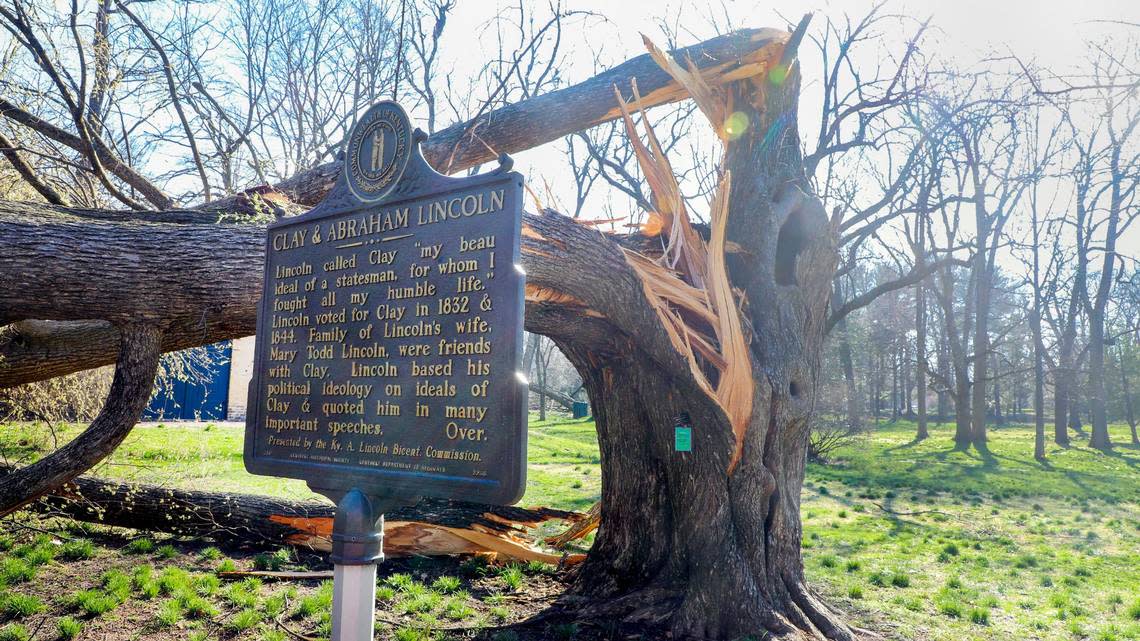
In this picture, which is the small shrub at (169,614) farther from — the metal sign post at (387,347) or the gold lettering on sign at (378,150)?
the gold lettering on sign at (378,150)

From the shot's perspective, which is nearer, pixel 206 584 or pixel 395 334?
pixel 395 334

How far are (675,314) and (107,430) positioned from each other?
→ 3.50 metres

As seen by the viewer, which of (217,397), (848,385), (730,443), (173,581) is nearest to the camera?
(730,443)

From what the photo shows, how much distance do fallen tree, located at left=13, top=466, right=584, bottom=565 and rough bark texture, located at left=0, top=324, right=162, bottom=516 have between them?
322 cm

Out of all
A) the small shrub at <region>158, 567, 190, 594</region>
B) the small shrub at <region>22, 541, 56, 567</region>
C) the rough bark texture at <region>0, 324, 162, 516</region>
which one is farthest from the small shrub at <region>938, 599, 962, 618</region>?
the small shrub at <region>22, 541, 56, 567</region>

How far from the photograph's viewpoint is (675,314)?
17.5 feet

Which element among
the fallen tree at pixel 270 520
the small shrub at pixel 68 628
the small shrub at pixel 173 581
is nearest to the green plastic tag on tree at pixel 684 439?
the fallen tree at pixel 270 520

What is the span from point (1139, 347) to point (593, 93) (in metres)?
33.7

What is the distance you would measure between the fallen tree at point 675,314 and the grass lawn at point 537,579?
1.04m

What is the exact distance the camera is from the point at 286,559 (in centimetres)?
675

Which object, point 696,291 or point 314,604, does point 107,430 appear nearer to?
point 314,604

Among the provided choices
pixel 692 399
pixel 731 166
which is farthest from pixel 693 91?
pixel 692 399

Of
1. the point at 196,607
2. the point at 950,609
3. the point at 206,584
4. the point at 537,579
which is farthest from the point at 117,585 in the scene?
the point at 950,609

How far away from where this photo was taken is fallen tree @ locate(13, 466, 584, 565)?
719 centimetres
